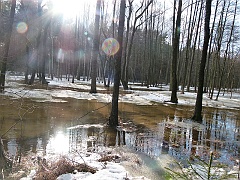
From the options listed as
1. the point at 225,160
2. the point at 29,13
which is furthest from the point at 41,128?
the point at 29,13

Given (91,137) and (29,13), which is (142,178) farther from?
(29,13)

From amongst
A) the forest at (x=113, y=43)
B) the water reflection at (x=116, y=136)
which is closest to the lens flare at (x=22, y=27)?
the forest at (x=113, y=43)

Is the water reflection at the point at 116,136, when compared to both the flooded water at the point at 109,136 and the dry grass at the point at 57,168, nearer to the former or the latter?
the flooded water at the point at 109,136

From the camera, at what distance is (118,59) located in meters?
7.66

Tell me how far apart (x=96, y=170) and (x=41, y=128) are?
3.54 meters

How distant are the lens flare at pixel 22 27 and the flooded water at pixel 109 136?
1983 cm

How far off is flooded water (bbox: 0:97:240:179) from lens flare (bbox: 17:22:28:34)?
19.8 metres

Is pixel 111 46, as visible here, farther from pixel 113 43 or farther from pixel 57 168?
pixel 57 168

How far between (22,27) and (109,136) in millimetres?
24827

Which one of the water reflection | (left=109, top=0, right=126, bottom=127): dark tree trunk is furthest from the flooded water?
(left=109, top=0, right=126, bottom=127): dark tree trunk

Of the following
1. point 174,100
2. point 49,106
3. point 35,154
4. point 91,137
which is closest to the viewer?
point 35,154

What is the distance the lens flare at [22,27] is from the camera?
Result: 2598 centimetres

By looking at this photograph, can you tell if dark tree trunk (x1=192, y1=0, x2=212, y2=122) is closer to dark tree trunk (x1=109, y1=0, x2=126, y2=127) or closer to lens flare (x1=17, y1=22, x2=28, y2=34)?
dark tree trunk (x1=109, y1=0, x2=126, y2=127)

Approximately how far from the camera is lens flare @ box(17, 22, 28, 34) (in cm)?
2598
